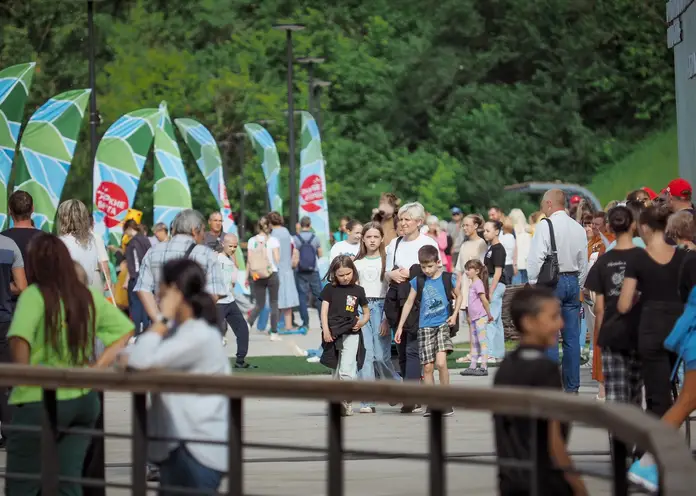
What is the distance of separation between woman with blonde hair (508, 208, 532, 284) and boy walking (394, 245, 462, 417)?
10.3 m

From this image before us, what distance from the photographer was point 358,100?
6669 cm

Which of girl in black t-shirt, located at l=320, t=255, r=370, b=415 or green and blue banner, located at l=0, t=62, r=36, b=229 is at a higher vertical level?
green and blue banner, located at l=0, t=62, r=36, b=229

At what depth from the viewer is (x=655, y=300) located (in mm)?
9703

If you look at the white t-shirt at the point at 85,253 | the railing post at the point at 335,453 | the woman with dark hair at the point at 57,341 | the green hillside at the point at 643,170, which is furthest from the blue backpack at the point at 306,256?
the green hillside at the point at 643,170

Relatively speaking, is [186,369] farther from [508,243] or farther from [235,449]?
[508,243]

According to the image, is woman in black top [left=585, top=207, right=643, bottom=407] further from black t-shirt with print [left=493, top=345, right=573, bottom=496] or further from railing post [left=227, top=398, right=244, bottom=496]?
railing post [left=227, top=398, right=244, bottom=496]

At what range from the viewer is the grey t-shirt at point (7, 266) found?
11.0m

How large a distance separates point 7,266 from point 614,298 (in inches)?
152

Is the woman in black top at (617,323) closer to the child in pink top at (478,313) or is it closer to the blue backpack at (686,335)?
the blue backpack at (686,335)

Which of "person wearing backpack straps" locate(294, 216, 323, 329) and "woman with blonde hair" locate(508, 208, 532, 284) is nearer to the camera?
"woman with blonde hair" locate(508, 208, 532, 284)

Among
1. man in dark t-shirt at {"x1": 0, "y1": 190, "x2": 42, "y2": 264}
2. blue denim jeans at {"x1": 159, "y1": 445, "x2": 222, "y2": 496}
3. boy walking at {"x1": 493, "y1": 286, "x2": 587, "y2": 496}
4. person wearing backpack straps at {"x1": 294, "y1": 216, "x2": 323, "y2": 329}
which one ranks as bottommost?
blue denim jeans at {"x1": 159, "y1": 445, "x2": 222, "y2": 496}

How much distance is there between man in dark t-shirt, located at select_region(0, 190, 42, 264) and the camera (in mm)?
11453

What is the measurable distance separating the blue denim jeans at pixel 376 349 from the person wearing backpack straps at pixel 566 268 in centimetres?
130

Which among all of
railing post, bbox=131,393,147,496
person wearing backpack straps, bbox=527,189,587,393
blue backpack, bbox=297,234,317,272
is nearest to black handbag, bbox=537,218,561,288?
person wearing backpack straps, bbox=527,189,587,393
